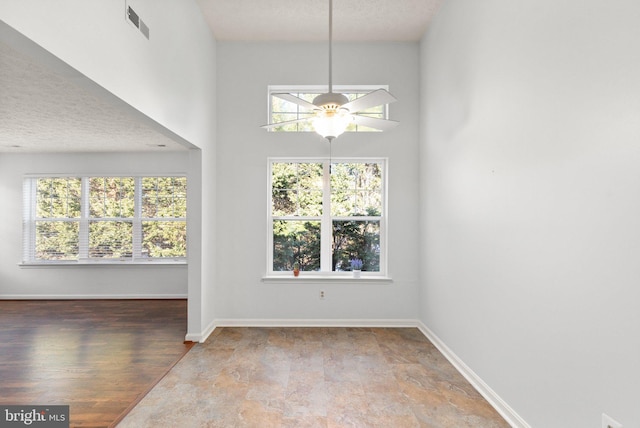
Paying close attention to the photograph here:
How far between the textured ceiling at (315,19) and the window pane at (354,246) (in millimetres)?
2441

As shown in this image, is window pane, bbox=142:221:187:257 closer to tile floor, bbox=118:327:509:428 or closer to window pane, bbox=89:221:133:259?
window pane, bbox=89:221:133:259

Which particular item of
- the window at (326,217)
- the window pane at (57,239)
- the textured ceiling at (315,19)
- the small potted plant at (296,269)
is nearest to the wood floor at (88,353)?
the window pane at (57,239)

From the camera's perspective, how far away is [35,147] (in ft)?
18.1

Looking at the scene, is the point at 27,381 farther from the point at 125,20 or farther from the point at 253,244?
the point at 125,20

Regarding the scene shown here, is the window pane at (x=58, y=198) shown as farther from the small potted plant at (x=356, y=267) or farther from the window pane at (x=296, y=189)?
the small potted plant at (x=356, y=267)

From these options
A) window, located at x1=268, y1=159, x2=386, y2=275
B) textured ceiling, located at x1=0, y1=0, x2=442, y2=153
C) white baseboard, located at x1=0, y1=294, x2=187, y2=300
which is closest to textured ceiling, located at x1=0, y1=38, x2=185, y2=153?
textured ceiling, located at x1=0, y1=0, x2=442, y2=153

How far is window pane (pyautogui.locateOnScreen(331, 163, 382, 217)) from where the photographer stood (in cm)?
462

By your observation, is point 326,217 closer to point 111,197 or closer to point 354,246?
point 354,246

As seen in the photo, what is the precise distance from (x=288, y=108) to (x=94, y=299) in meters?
4.78

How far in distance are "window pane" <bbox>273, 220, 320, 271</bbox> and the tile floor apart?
992 millimetres

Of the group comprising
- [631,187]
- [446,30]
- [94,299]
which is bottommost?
[94,299]

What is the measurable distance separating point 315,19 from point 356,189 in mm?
2129

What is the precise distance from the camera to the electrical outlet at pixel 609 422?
5.06ft

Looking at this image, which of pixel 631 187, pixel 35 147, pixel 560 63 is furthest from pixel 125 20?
pixel 35 147
